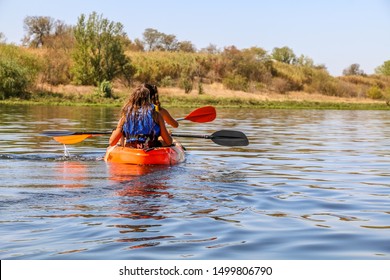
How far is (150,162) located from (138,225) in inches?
145

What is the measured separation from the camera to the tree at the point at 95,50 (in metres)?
45.4

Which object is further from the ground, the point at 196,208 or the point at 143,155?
the point at 143,155

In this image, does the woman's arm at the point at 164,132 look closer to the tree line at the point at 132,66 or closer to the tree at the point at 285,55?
the tree line at the point at 132,66

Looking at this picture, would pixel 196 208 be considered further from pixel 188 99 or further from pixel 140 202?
pixel 188 99

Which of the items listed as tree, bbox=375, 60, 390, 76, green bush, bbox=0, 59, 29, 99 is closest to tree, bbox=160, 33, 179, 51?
tree, bbox=375, 60, 390, 76

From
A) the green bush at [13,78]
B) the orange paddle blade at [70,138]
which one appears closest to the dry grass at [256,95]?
the green bush at [13,78]

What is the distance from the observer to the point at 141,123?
9.45 meters

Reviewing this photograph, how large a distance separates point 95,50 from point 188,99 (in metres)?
8.07

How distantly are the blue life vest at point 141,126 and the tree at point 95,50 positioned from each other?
36.2 m

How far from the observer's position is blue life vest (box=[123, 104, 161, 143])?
9375 mm

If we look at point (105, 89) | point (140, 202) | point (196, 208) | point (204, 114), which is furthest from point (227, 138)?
point (105, 89)

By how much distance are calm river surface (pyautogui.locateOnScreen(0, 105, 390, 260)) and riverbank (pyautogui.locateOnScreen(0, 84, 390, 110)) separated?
90.2 feet

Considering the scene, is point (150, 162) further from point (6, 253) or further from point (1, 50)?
point (1, 50)

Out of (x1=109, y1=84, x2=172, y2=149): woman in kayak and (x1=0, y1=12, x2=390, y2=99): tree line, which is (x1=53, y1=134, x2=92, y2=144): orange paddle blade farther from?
(x1=0, y1=12, x2=390, y2=99): tree line
